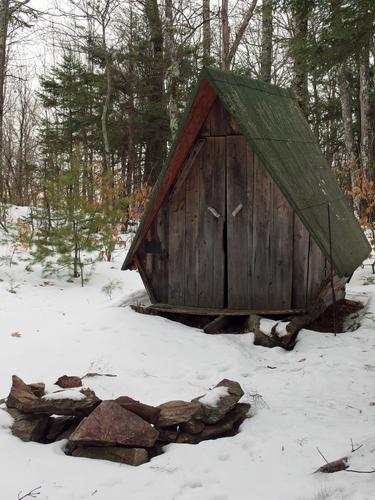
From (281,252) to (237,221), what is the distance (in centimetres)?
74

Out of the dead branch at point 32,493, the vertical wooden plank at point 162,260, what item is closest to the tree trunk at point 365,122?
the vertical wooden plank at point 162,260

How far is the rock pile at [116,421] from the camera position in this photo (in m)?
3.73

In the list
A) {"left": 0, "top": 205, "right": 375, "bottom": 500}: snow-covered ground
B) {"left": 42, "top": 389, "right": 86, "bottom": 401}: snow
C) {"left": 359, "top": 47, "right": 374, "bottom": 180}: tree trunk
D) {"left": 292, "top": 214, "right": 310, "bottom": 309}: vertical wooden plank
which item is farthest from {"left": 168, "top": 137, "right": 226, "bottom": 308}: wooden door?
{"left": 359, "top": 47, "right": 374, "bottom": 180}: tree trunk

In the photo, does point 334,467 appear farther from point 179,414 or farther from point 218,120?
point 218,120

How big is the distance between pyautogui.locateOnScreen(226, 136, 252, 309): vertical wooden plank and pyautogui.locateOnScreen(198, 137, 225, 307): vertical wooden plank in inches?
4.2

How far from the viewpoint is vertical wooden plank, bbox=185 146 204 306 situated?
7.13 meters

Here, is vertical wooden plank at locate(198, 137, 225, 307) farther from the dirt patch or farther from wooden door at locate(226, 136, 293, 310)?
the dirt patch

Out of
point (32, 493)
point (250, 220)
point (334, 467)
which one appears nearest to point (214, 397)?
point (334, 467)

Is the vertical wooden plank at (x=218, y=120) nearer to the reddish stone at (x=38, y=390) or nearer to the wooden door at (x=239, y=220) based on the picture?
the wooden door at (x=239, y=220)

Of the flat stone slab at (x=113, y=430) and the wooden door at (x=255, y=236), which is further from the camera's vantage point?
the wooden door at (x=255, y=236)

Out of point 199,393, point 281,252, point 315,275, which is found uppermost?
point 281,252

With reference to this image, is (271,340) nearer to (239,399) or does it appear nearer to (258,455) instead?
(239,399)

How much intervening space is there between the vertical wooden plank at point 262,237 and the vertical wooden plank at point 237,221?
0.37 ft

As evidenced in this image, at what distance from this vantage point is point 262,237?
6.82 m
